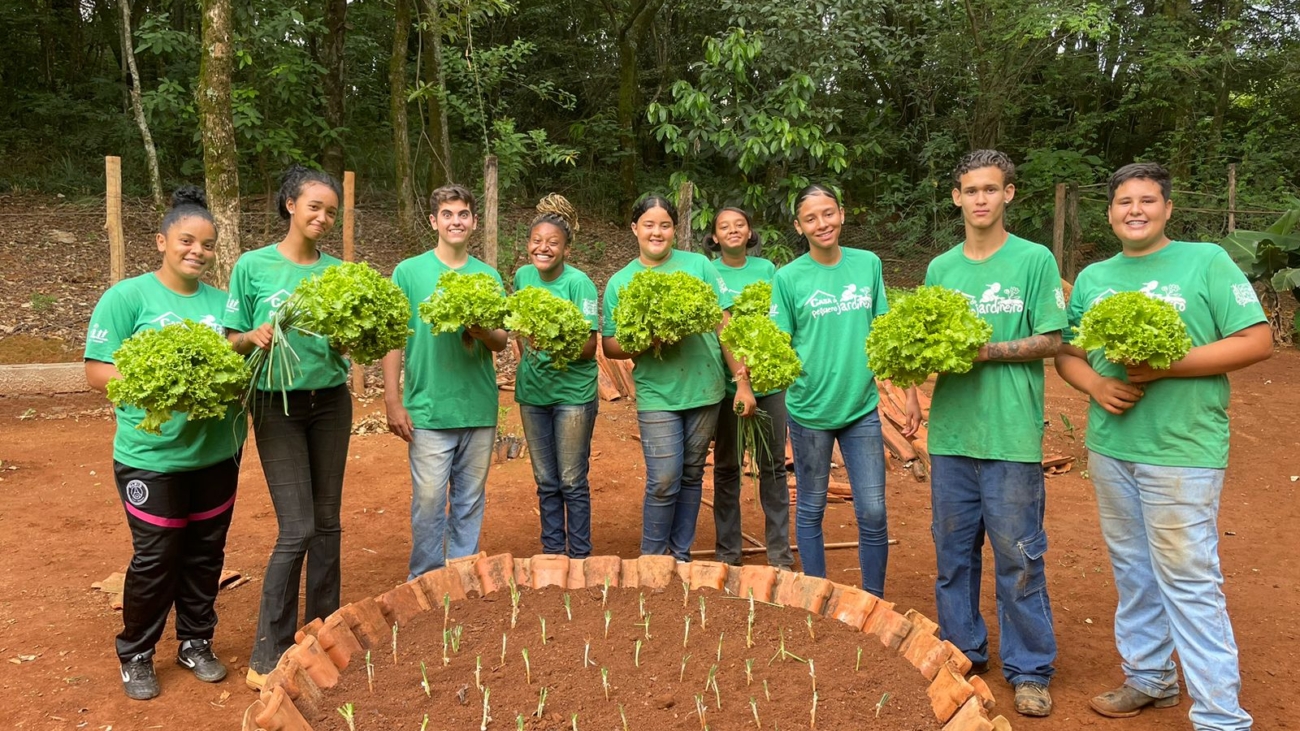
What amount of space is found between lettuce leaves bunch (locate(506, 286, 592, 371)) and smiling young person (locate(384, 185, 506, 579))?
19 cm

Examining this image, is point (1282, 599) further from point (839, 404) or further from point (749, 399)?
point (749, 399)

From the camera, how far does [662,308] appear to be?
14.4ft

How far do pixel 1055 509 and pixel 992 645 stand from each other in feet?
9.33

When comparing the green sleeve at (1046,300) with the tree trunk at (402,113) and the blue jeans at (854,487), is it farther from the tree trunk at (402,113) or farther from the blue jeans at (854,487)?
the tree trunk at (402,113)

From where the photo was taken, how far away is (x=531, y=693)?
3.14m

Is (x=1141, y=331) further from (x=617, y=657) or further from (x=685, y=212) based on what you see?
(x=685, y=212)

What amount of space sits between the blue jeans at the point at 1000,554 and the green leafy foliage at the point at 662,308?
135 cm

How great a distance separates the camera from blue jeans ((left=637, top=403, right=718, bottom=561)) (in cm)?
481

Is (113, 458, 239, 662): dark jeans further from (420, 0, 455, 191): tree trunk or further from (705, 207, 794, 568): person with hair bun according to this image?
(420, 0, 455, 191): tree trunk

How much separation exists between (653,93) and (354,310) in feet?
55.4

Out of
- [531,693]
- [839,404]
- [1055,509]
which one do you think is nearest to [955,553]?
[839,404]

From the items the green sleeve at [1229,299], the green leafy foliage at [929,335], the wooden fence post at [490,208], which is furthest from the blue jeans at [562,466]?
the wooden fence post at [490,208]

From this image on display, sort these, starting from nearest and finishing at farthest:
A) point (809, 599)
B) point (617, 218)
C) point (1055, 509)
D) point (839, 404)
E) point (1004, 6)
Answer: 1. point (809, 599)
2. point (839, 404)
3. point (1055, 509)
4. point (1004, 6)
5. point (617, 218)

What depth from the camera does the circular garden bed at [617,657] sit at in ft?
9.69
